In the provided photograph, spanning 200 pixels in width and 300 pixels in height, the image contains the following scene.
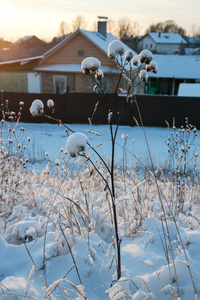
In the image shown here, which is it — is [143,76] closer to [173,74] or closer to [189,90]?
[189,90]

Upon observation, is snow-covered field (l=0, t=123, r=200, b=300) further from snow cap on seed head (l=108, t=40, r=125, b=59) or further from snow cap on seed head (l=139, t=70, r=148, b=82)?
snow cap on seed head (l=108, t=40, r=125, b=59)

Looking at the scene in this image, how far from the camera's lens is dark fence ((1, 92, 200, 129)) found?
43.8 feet

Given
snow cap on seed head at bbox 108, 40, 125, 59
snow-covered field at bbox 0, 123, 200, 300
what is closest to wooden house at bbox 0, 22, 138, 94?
snow-covered field at bbox 0, 123, 200, 300

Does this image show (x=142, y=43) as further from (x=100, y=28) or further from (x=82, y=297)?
(x=82, y=297)

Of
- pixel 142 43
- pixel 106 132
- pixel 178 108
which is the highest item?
pixel 142 43

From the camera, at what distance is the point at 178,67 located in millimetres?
30828

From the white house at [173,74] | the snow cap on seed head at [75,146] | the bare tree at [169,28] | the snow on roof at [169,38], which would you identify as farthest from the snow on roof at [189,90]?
the bare tree at [169,28]

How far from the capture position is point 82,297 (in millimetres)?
1362

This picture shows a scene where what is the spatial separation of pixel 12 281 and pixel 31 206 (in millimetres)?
1497

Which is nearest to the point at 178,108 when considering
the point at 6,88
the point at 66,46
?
the point at 66,46

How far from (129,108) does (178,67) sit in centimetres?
2025

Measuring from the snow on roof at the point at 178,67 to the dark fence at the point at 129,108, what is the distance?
1542 cm

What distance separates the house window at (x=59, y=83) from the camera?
20377 millimetres

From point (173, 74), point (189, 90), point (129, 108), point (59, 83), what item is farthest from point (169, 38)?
point (129, 108)
